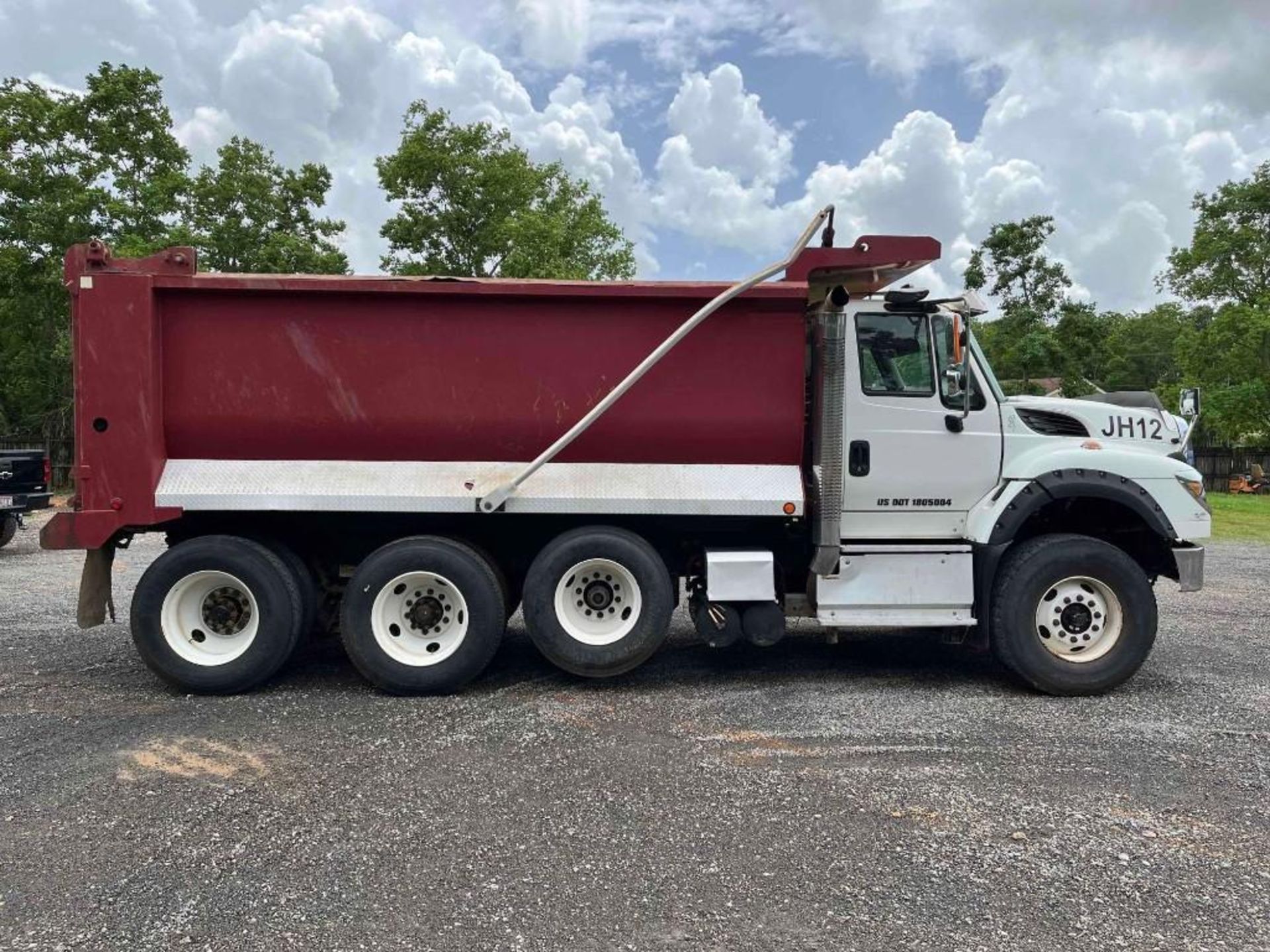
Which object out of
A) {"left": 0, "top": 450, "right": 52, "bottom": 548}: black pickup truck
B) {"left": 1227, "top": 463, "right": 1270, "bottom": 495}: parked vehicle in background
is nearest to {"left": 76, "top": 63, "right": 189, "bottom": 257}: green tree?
{"left": 0, "top": 450, "right": 52, "bottom": 548}: black pickup truck

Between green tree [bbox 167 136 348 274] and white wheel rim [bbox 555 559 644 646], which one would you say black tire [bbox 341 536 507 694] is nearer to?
white wheel rim [bbox 555 559 644 646]

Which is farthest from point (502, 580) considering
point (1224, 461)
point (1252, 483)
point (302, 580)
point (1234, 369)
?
point (1234, 369)

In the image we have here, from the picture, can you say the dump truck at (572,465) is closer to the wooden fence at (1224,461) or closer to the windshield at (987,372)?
the windshield at (987,372)

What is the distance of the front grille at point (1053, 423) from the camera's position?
5.95m

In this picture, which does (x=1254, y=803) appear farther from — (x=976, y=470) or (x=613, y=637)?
(x=613, y=637)

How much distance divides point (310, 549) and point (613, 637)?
2197 mm

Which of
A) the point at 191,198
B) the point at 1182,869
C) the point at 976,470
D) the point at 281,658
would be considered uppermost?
the point at 191,198

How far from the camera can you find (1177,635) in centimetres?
745

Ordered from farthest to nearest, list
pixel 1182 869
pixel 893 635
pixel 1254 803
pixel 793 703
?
pixel 893 635 < pixel 793 703 < pixel 1254 803 < pixel 1182 869

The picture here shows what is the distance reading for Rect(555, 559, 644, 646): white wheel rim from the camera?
5.64m

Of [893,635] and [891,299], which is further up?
[891,299]

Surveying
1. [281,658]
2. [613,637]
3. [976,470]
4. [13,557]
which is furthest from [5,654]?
[976,470]

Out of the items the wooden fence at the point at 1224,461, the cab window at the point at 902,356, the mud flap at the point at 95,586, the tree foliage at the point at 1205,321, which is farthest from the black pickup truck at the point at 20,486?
the wooden fence at the point at 1224,461

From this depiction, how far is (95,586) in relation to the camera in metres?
5.77
